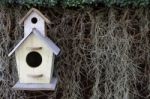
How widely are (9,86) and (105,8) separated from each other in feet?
2.80

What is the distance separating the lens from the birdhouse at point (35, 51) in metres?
1.52

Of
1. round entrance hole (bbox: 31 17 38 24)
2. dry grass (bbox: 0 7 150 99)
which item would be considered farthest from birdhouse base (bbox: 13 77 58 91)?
round entrance hole (bbox: 31 17 38 24)

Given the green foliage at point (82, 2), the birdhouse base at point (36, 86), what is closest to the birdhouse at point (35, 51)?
the birdhouse base at point (36, 86)

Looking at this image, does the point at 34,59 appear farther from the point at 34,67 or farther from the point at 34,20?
the point at 34,20

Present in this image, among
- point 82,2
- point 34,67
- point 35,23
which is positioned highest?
point 82,2

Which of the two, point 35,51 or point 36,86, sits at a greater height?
point 35,51

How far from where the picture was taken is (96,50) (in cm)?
172

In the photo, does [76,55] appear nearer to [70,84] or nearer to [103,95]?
[70,84]

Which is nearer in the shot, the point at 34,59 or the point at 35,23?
the point at 35,23

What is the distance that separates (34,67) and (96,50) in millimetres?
425

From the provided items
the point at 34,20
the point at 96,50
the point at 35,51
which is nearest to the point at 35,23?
the point at 34,20

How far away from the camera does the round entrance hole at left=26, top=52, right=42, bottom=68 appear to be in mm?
1617

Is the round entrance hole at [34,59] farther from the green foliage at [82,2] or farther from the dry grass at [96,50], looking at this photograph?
the green foliage at [82,2]

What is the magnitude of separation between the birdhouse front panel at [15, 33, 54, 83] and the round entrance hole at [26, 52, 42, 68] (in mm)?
33
